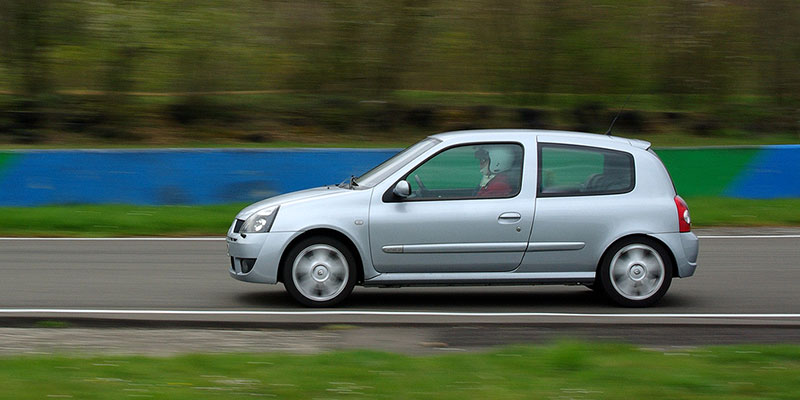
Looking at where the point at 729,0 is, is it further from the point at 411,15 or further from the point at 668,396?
the point at 668,396

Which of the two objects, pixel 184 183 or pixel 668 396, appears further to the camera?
pixel 184 183

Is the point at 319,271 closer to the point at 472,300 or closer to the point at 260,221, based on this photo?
the point at 260,221

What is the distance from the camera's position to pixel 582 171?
8.36 meters

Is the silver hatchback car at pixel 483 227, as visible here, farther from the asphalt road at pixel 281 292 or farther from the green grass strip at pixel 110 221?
the green grass strip at pixel 110 221

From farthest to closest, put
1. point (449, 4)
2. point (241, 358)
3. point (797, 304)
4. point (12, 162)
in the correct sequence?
point (449, 4)
point (12, 162)
point (797, 304)
point (241, 358)

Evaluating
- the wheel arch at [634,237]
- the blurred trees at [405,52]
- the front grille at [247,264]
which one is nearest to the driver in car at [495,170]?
the wheel arch at [634,237]

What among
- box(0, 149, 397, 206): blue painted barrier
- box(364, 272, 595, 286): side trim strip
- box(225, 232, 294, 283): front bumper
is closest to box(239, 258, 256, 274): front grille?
box(225, 232, 294, 283): front bumper

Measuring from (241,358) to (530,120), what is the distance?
51.8 feet

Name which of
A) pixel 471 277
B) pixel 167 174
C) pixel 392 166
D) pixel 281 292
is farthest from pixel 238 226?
pixel 167 174

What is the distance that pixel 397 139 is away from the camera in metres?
20.9

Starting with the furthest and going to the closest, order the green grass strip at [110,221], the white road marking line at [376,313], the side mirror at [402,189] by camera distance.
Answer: the green grass strip at [110,221], the side mirror at [402,189], the white road marking line at [376,313]

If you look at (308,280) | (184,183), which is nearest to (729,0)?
(184,183)

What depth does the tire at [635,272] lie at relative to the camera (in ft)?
27.1

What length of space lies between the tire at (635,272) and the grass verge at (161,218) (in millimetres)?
5995
